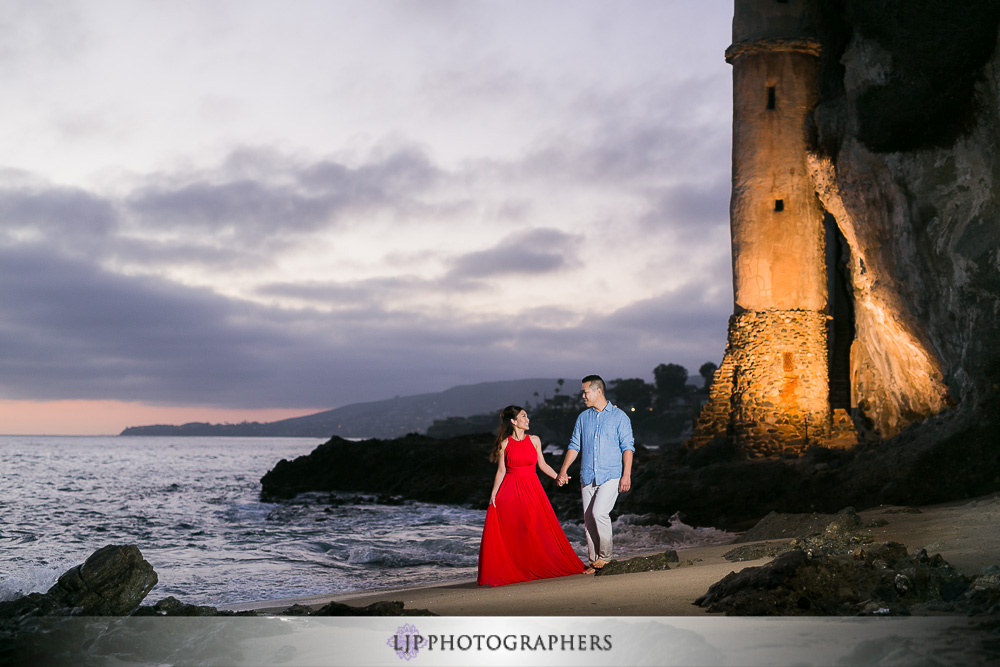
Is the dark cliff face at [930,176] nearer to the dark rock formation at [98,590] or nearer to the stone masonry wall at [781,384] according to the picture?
the stone masonry wall at [781,384]

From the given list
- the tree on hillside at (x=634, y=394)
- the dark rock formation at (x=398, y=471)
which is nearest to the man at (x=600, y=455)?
the dark rock formation at (x=398, y=471)

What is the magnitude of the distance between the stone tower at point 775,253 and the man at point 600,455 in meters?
13.4

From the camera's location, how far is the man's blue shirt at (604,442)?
721 cm

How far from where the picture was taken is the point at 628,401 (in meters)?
103

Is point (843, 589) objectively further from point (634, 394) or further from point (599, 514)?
point (634, 394)

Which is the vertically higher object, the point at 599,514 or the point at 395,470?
the point at 599,514

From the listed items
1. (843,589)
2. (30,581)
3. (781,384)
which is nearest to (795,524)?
(843,589)

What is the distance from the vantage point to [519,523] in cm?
756

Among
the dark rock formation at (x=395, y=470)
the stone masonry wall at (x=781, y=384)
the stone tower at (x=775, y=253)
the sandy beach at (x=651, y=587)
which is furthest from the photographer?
the dark rock formation at (x=395, y=470)

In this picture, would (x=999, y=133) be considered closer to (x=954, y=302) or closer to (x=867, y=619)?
(x=954, y=302)

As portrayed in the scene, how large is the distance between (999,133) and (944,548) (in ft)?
20.4

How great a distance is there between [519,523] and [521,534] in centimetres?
10

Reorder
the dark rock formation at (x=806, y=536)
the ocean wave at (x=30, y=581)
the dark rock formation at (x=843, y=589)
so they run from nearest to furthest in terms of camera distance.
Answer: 1. the dark rock formation at (x=843, y=589)
2. the dark rock formation at (x=806, y=536)
3. the ocean wave at (x=30, y=581)

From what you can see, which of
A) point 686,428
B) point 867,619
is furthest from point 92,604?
point 686,428
